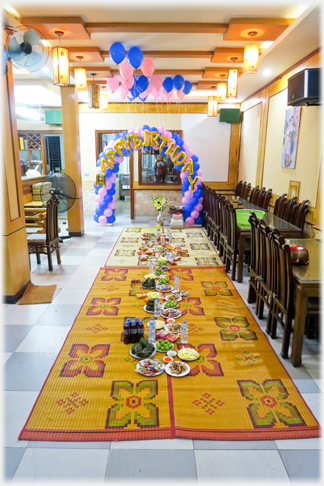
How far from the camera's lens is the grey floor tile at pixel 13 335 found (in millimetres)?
2705

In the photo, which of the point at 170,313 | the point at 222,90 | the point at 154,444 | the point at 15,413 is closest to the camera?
the point at 154,444

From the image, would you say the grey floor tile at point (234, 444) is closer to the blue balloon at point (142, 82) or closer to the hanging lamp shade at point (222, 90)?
the hanging lamp shade at point (222, 90)

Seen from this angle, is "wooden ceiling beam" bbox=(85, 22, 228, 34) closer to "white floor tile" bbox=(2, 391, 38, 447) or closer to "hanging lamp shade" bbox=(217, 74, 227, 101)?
"hanging lamp shade" bbox=(217, 74, 227, 101)

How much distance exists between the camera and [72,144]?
20.2 ft

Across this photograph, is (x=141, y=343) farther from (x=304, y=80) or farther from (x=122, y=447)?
(x=304, y=80)

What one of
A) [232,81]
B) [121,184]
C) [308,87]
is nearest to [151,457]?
[308,87]

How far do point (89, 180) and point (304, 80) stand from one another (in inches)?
241

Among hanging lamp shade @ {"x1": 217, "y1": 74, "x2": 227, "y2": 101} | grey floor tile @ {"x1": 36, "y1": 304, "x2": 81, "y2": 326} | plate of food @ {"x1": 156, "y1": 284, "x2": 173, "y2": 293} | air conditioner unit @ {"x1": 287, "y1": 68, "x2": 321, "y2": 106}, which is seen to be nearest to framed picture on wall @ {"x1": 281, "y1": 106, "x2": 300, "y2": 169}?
air conditioner unit @ {"x1": 287, "y1": 68, "x2": 321, "y2": 106}

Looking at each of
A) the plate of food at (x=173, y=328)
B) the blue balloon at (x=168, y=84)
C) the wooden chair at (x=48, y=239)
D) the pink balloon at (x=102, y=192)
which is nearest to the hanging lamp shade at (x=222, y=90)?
the blue balloon at (x=168, y=84)

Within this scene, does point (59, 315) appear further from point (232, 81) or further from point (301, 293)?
point (232, 81)

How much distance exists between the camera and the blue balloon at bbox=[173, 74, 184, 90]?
5707 mm

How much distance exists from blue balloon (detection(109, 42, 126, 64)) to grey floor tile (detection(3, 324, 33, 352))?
11.7 feet

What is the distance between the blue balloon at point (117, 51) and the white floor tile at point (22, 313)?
3310 millimetres

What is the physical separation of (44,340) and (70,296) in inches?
35.6
